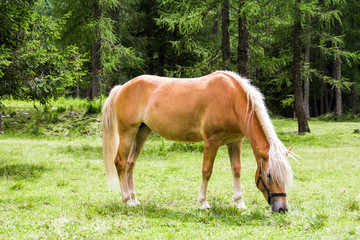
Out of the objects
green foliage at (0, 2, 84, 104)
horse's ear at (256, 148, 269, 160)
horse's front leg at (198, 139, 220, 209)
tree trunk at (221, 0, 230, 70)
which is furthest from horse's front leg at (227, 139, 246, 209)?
tree trunk at (221, 0, 230, 70)

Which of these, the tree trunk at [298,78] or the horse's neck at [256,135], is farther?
the tree trunk at [298,78]

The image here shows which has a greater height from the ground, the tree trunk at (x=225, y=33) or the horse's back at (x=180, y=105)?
the tree trunk at (x=225, y=33)

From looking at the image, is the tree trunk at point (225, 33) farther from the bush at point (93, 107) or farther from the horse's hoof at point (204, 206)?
the horse's hoof at point (204, 206)

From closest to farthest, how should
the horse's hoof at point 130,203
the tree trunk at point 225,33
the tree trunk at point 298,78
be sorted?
1. the horse's hoof at point 130,203
2. the tree trunk at point 225,33
3. the tree trunk at point 298,78

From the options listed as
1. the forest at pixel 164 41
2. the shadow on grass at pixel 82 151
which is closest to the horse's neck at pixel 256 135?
the forest at pixel 164 41

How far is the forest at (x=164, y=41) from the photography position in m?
8.48

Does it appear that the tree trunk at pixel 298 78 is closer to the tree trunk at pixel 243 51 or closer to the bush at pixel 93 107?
the tree trunk at pixel 243 51

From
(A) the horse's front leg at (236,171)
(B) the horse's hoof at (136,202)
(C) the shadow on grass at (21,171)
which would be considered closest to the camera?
(A) the horse's front leg at (236,171)

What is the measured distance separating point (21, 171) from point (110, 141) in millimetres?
3683

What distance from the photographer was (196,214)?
184 inches

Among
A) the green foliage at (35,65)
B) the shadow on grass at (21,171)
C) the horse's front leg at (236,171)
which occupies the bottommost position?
the shadow on grass at (21,171)

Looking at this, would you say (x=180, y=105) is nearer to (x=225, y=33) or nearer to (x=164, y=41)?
(x=225, y=33)

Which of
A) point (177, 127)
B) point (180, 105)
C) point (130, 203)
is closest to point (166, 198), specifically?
point (130, 203)

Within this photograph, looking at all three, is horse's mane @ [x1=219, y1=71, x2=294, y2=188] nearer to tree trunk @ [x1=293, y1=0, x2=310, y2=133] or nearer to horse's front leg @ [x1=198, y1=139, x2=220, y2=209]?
horse's front leg @ [x1=198, y1=139, x2=220, y2=209]
